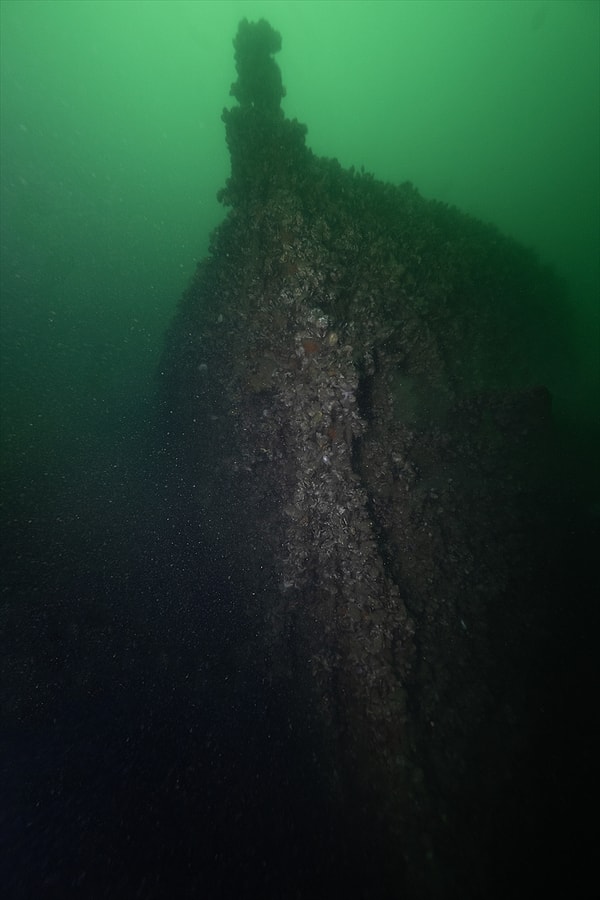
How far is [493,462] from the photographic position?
533cm

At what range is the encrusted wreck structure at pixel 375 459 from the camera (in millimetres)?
3859

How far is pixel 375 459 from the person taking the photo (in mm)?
5555

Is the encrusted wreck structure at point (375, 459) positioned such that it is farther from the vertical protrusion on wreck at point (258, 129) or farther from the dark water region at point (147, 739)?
the dark water region at point (147, 739)

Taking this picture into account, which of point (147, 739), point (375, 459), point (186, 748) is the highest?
point (375, 459)

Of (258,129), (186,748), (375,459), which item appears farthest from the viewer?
(258,129)

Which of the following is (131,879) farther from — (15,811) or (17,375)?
(17,375)

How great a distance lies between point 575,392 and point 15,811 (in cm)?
1281

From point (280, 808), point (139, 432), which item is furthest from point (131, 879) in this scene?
point (139, 432)

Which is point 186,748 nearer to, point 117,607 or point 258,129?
point 117,607

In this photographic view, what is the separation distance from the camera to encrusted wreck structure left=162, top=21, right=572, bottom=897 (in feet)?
12.7

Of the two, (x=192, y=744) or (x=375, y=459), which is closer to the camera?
(x=192, y=744)

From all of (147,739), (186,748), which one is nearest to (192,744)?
(186,748)

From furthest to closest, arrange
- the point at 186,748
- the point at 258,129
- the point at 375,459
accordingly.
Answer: the point at 258,129
the point at 375,459
the point at 186,748

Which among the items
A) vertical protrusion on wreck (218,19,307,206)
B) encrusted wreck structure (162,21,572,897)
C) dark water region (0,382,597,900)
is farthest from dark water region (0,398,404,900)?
vertical protrusion on wreck (218,19,307,206)
